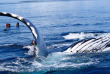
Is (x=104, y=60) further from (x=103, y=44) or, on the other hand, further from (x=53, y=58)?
(x=53, y=58)

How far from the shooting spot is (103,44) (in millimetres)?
16047

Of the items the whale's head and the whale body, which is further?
the whale body

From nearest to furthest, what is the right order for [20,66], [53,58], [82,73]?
[82,73] < [20,66] < [53,58]

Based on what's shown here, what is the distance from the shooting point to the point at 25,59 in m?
16.2

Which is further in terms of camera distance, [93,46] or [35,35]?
[93,46]

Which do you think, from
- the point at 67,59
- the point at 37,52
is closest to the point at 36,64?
the point at 37,52

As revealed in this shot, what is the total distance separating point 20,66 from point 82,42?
468 centimetres

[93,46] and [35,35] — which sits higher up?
[35,35]

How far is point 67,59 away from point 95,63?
1946 mm

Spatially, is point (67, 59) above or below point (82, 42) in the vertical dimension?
below

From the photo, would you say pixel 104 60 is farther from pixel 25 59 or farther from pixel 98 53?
pixel 25 59

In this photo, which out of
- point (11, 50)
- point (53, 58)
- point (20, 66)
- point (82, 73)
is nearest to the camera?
point (82, 73)

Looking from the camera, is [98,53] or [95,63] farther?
[98,53]

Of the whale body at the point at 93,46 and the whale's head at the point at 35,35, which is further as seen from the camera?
the whale body at the point at 93,46
